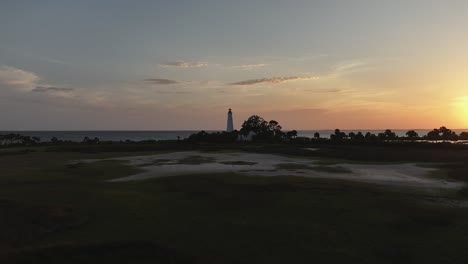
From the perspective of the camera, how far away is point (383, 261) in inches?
420

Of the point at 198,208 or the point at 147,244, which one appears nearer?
the point at 147,244

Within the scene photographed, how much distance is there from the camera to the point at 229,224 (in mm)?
13977

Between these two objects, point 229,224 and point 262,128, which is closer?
point 229,224

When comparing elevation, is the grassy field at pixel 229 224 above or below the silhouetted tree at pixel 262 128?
below

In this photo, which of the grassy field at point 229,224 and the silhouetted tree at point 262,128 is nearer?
the grassy field at point 229,224

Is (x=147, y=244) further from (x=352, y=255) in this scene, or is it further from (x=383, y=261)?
(x=383, y=261)

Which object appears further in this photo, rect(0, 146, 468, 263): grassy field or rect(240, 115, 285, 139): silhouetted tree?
rect(240, 115, 285, 139): silhouetted tree

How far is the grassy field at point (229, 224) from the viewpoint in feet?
36.4

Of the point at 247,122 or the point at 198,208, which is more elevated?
the point at 247,122

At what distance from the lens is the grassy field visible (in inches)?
436

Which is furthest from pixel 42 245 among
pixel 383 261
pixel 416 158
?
pixel 416 158

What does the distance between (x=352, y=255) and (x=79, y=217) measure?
10447mm

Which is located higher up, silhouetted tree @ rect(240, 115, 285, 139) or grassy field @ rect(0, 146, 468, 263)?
silhouetted tree @ rect(240, 115, 285, 139)

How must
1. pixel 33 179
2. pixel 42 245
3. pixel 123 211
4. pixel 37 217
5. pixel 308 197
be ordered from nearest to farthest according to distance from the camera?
pixel 42 245
pixel 37 217
pixel 123 211
pixel 308 197
pixel 33 179
